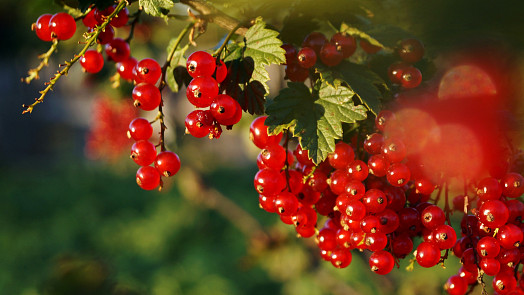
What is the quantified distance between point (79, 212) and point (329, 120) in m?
8.64

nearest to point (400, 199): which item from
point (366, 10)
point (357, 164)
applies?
point (357, 164)

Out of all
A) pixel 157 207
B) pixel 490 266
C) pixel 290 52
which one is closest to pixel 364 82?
pixel 290 52

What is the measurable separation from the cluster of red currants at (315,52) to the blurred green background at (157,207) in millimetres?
141

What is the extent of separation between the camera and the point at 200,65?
1.14 m

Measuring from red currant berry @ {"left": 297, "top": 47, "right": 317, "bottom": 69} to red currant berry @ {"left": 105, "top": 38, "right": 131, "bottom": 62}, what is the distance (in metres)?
0.64

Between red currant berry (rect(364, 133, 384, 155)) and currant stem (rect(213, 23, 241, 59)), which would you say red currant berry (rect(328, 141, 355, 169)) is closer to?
red currant berry (rect(364, 133, 384, 155))

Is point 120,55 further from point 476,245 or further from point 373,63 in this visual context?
point 476,245

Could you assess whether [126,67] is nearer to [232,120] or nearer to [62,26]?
[62,26]

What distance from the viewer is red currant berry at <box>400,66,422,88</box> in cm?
118

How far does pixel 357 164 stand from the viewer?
118 cm

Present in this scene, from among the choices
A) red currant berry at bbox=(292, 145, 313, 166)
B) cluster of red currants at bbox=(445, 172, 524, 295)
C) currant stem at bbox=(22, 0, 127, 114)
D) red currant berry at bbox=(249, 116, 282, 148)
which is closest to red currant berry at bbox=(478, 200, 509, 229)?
cluster of red currants at bbox=(445, 172, 524, 295)

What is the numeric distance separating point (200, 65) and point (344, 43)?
41 centimetres

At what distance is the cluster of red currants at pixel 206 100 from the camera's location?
44.2 inches

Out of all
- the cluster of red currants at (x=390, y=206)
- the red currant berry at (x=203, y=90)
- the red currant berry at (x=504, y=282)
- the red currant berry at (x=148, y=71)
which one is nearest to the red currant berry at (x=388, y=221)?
the cluster of red currants at (x=390, y=206)
